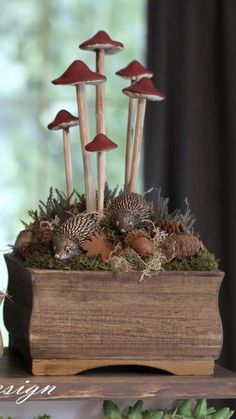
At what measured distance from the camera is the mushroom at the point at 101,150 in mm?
1024

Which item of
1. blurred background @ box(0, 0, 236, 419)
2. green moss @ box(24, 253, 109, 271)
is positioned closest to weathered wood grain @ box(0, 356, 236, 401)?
green moss @ box(24, 253, 109, 271)

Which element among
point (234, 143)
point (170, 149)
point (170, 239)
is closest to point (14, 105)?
point (170, 149)

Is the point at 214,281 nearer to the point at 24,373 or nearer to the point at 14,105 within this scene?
the point at 24,373

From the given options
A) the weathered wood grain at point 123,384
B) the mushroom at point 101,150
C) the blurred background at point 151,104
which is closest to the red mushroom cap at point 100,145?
the mushroom at point 101,150

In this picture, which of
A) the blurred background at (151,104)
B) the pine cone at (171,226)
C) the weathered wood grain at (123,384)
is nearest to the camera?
the weathered wood grain at (123,384)

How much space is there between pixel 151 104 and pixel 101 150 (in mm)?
1045

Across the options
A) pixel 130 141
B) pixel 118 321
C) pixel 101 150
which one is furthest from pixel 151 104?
pixel 118 321

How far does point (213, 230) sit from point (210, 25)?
53cm

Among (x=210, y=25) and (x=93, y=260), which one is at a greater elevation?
(x=210, y=25)

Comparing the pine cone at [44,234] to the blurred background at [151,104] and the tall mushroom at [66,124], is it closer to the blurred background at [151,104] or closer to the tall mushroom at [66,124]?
the tall mushroom at [66,124]

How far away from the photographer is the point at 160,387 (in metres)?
0.95

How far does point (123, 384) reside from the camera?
936mm

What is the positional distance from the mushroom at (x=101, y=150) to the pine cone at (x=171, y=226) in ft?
0.26

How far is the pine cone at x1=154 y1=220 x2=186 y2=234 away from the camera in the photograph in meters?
1.02
